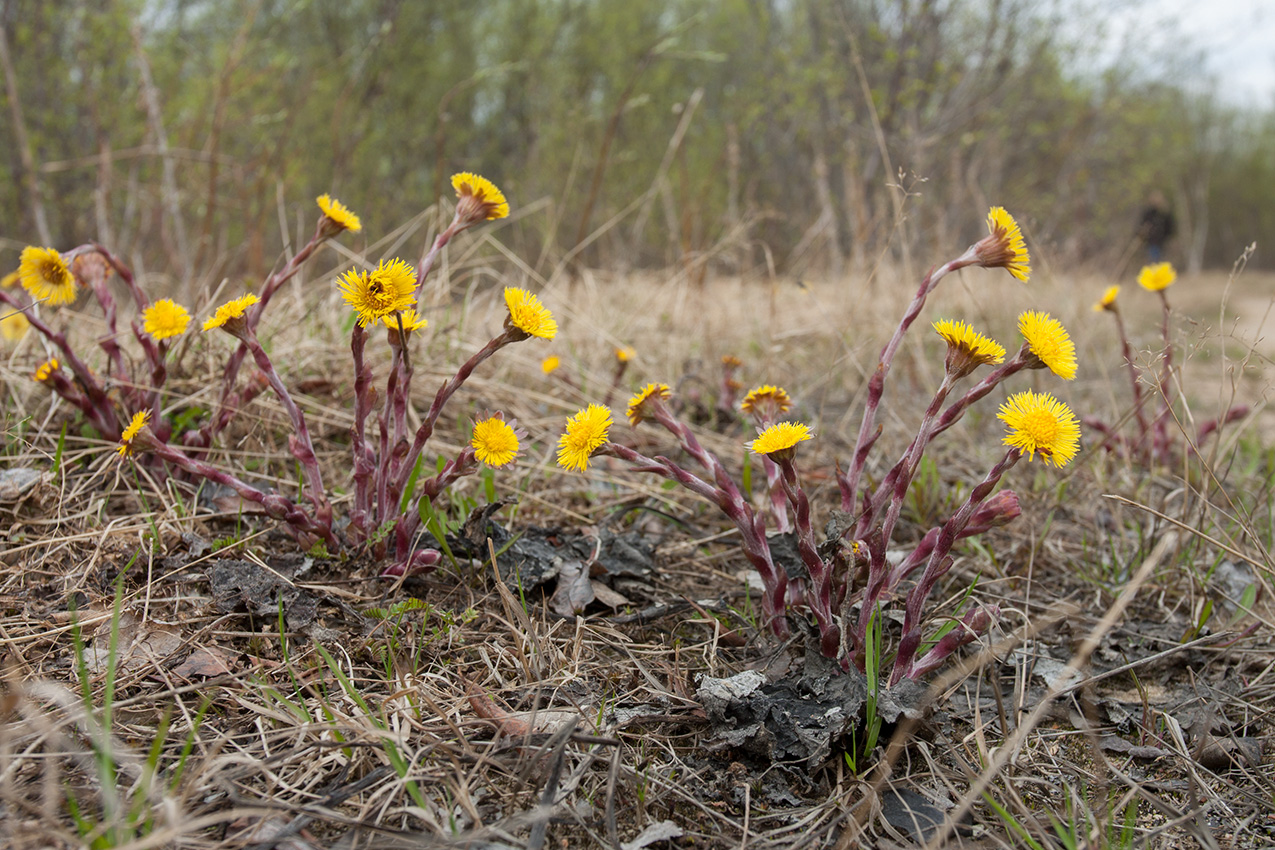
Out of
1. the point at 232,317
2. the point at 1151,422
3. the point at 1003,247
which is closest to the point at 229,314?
the point at 232,317

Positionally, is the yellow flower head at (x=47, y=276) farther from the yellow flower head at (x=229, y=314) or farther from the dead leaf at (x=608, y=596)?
the dead leaf at (x=608, y=596)

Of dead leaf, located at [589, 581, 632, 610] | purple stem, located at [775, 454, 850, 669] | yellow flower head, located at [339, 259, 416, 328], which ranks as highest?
yellow flower head, located at [339, 259, 416, 328]

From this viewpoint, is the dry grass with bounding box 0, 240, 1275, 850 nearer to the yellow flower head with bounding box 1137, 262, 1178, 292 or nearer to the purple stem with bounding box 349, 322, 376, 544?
the purple stem with bounding box 349, 322, 376, 544

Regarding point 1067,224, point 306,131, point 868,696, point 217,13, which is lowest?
point 1067,224

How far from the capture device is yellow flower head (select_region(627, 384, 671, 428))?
1.37 metres

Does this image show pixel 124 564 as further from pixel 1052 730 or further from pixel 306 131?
pixel 306 131

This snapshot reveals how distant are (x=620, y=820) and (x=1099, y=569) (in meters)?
1.37

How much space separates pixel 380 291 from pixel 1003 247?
1.08 metres

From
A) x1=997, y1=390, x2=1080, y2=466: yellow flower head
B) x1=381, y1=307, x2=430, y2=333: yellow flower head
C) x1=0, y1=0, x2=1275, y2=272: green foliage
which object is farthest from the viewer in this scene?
x1=0, y1=0, x2=1275, y2=272: green foliage

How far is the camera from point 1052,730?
129 centimetres

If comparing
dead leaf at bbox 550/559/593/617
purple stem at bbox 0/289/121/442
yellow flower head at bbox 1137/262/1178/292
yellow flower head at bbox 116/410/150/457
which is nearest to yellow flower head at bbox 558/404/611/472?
dead leaf at bbox 550/559/593/617

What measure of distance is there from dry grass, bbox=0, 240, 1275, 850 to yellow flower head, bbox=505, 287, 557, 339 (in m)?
0.48

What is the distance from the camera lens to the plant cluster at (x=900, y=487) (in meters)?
1.15

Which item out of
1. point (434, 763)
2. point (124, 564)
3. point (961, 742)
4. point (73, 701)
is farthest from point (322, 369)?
point (961, 742)
